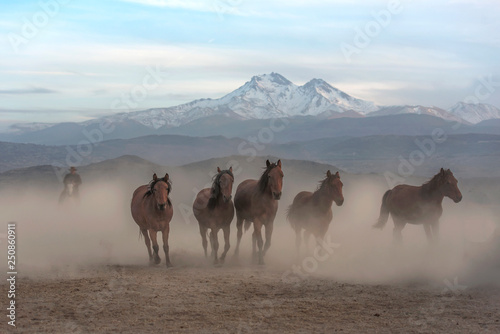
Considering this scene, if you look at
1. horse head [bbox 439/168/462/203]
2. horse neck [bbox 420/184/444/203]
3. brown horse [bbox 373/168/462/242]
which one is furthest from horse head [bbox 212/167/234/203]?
horse head [bbox 439/168/462/203]

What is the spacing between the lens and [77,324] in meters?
10.4

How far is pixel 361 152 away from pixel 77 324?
566 feet

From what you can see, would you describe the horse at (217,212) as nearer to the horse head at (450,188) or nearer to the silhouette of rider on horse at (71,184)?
the horse head at (450,188)

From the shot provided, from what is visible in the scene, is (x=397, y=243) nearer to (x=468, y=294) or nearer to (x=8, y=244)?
(x=468, y=294)

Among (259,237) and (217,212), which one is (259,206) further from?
(217,212)

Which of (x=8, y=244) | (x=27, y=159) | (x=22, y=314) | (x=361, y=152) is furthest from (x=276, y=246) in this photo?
(x=361, y=152)

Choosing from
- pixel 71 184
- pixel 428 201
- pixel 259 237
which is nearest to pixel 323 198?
pixel 259 237

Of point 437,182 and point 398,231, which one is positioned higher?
point 437,182

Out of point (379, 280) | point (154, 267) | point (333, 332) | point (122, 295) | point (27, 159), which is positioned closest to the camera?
point (333, 332)

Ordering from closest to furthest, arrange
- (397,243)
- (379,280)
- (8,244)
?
(379,280) < (397,243) < (8,244)

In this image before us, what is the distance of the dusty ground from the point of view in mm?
10206

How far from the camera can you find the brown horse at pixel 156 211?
52.6 ft

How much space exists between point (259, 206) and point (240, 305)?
5266 mm

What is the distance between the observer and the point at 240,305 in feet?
38.4
